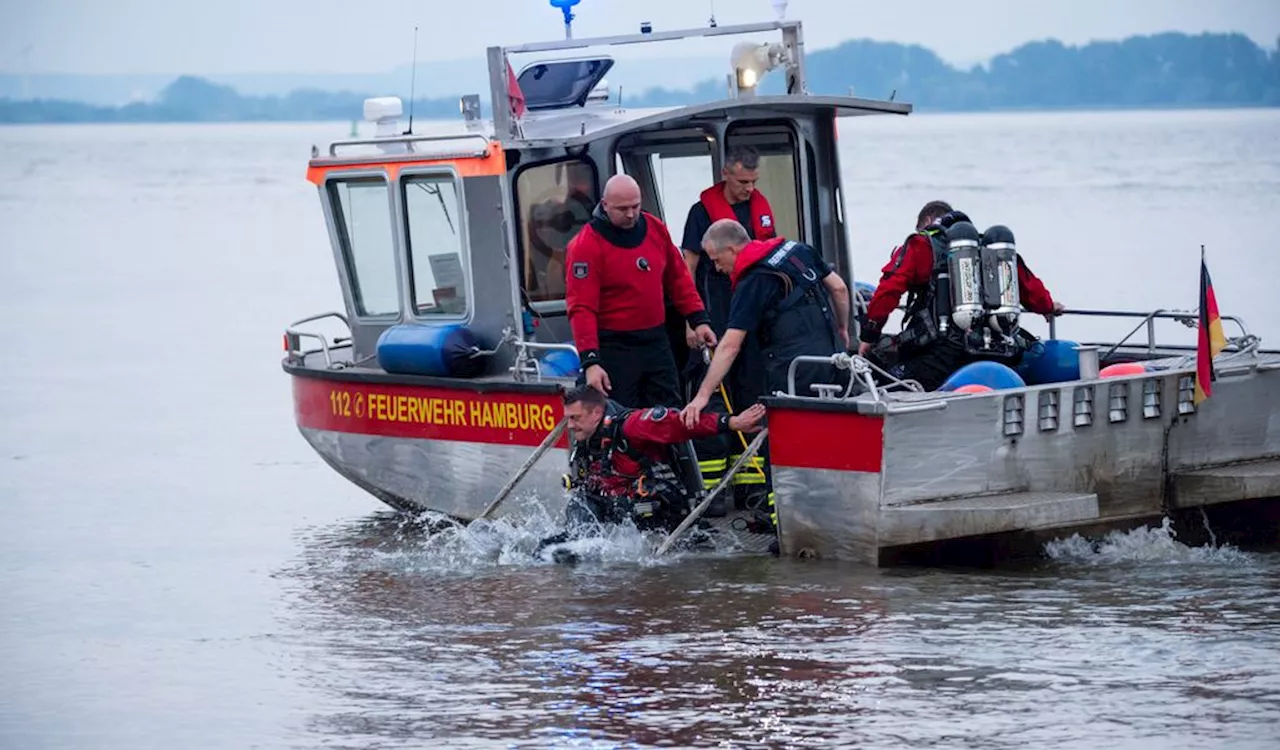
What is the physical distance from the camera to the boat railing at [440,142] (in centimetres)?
1198

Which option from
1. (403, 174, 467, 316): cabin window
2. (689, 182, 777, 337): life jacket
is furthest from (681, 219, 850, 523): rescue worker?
(403, 174, 467, 316): cabin window

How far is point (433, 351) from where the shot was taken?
12070mm

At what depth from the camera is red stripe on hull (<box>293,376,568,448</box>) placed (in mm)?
11664

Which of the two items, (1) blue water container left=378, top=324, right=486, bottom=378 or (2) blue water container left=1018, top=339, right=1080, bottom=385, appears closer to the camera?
(2) blue water container left=1018, top=339, right=1080, bottom=385

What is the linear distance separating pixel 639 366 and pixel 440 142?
1.87 m

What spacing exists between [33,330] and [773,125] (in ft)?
53.4

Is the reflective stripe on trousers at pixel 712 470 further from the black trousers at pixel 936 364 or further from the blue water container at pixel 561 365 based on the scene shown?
the black trousers at pixel 936 364

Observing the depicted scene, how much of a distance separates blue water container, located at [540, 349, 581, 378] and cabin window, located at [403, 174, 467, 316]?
0.74 metres

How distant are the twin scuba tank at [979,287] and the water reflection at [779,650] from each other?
3.87 ft

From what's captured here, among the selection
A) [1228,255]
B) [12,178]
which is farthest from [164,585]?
[12,178]

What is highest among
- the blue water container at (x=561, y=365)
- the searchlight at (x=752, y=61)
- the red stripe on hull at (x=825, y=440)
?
the searchlight at (x=752, y=61)

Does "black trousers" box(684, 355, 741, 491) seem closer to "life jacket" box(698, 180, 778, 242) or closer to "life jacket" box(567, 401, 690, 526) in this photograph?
"life jacket" box(567, 401, 690, 526)

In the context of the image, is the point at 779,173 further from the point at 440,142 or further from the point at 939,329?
the point at 440,142

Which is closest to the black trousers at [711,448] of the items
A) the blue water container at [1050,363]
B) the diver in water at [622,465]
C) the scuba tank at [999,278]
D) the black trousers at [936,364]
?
the diver in water at [622,465]
